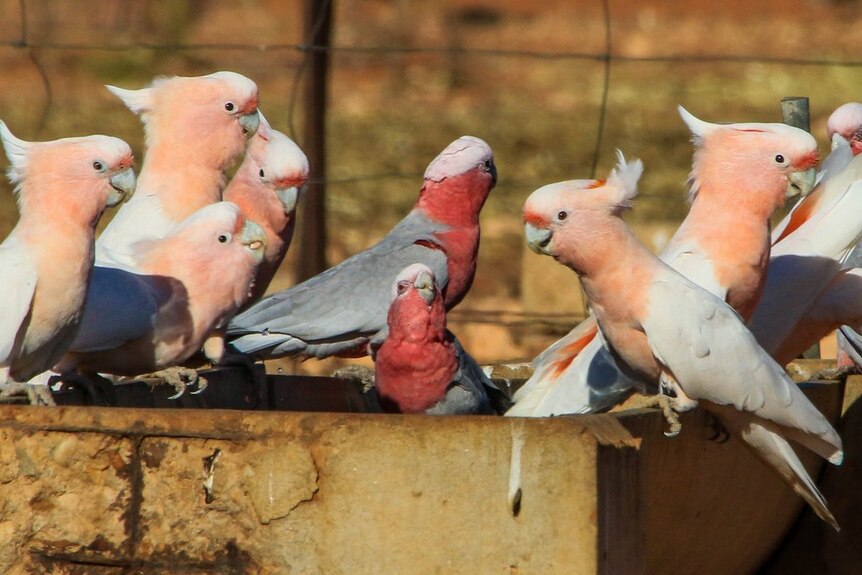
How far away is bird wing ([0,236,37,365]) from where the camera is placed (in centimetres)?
388

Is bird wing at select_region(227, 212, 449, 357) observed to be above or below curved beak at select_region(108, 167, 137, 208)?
below

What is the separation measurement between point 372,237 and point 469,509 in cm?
714

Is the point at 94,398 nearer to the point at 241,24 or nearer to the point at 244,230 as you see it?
the point at 244,230

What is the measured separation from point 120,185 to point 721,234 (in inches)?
74.8

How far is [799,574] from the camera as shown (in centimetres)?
536

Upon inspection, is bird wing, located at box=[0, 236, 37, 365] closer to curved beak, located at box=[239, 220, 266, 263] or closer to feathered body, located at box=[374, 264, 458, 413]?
curved beak, located at box=[239, 220, 266, 263]

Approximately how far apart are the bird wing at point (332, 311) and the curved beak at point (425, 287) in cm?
80

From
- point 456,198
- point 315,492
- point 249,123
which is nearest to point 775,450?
point 315,492

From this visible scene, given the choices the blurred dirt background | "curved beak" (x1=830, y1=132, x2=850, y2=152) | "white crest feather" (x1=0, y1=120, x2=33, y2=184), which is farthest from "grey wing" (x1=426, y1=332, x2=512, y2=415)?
the blurred dirt background

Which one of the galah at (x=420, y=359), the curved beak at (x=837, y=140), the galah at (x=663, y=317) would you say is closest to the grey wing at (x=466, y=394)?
the galah at (x=420, y=359)

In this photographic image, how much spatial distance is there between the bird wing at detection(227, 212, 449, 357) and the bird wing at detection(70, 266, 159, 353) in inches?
33.8

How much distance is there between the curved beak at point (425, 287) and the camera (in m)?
4.39

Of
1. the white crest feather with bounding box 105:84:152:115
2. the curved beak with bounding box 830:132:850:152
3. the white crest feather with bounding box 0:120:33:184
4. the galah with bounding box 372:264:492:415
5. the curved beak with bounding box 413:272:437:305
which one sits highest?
the white crest feather with bounding box 0:120:33:184

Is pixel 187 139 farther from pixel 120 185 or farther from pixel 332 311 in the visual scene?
pixel 120 185
